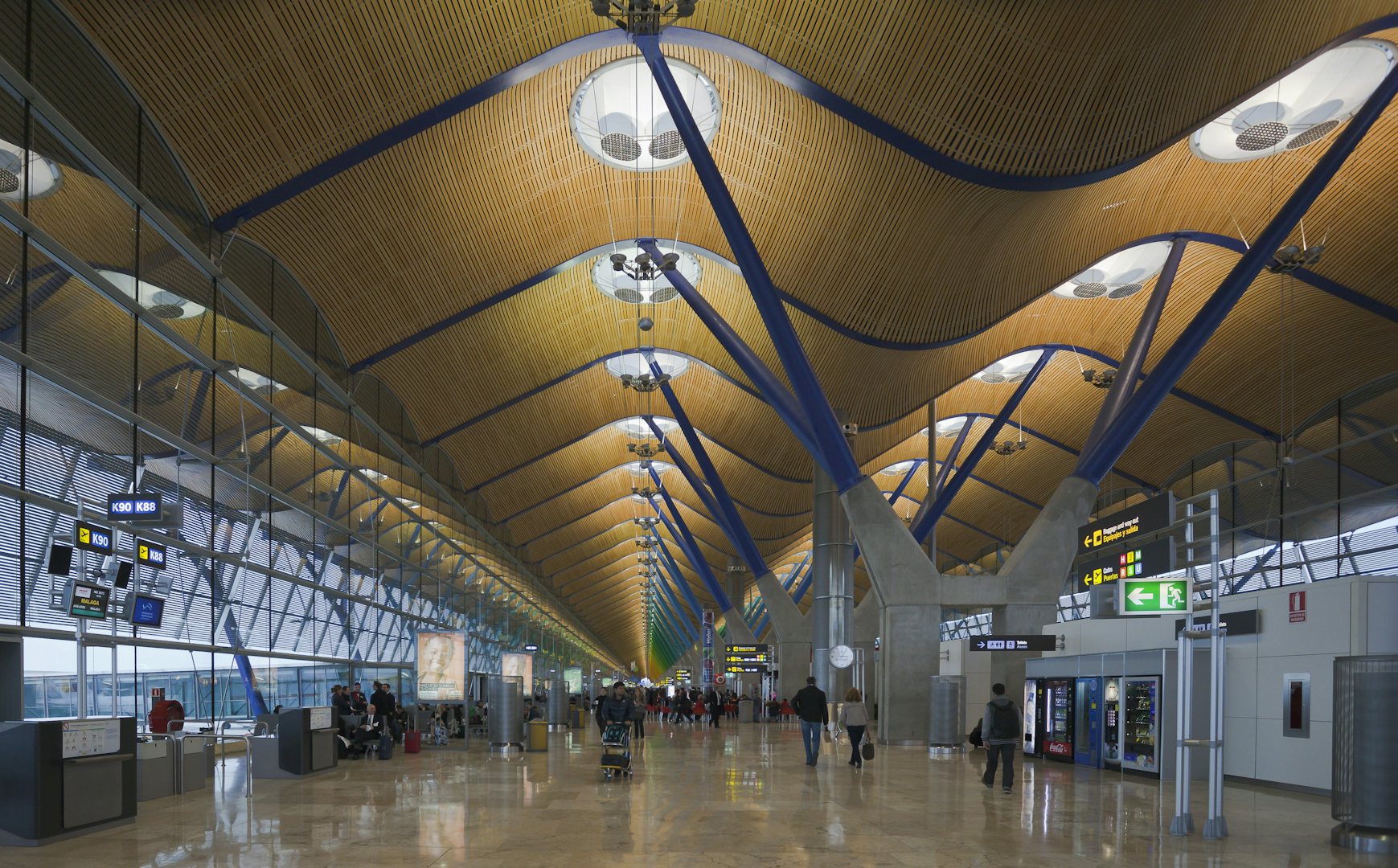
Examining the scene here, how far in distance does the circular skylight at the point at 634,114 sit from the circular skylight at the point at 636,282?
602 centimetres

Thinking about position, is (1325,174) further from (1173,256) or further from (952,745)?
(952,745)

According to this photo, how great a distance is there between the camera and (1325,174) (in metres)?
24.5

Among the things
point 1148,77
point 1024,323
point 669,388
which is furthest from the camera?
point 669,388

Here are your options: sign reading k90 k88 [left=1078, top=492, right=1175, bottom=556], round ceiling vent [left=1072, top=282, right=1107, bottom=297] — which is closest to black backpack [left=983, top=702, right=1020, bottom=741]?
sign reading k90 k88 [left=1078, top=492, right=1175, bottom=556]

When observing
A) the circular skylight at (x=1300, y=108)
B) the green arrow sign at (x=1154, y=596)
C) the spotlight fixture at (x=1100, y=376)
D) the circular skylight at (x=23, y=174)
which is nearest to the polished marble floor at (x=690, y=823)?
the green arrow sign at (x=1154, y=596)

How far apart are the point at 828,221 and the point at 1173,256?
10139mm

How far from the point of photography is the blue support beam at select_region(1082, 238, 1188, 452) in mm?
29969

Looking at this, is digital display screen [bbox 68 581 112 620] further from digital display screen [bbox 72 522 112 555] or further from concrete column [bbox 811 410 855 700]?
concrete column [bbox 811 410 855 700]

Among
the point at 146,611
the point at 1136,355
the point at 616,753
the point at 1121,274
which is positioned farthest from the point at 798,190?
the point at 146,611

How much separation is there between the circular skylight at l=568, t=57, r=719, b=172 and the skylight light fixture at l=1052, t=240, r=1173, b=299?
1378cm

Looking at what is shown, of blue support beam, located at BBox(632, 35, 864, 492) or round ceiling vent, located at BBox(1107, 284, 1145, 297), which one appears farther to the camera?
round ceiling vent, located at BBox(1107, 284, 1145, 297)

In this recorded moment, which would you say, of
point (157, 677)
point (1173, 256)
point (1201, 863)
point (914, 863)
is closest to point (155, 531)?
point (157, 677)

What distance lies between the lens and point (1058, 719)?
972 inches

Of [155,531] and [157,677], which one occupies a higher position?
[155,531]
